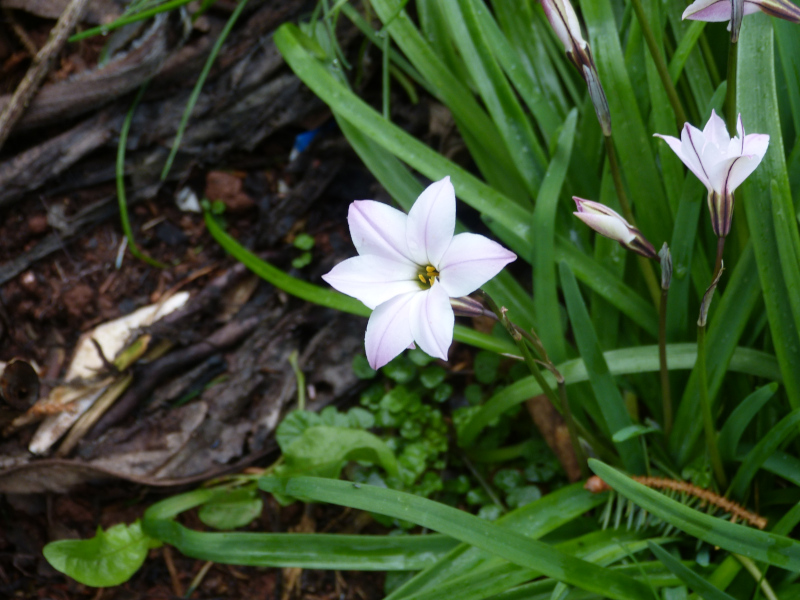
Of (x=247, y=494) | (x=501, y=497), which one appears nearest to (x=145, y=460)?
(x=247, y=494)

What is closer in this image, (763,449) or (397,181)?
(763,449)

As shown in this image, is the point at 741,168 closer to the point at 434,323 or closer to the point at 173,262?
the point at 434,323

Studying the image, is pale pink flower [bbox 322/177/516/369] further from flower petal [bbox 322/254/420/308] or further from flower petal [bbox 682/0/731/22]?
flower petal [bbox 682/0/731/22]

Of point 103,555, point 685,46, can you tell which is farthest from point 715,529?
point 103,555

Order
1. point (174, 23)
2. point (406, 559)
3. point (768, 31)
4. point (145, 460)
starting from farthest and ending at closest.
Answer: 1. point (174, 23)
2. point (145, 460)
3. point (406, 559)
4. point (768, 31)

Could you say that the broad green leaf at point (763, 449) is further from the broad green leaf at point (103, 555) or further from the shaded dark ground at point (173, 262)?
the broad green leaf at point (103, 555)

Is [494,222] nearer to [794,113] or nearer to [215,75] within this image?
[794,113]

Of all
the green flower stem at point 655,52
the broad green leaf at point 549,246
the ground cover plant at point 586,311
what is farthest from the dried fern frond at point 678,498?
the green flower stem at point 655,52

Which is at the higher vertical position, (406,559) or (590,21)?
(590,21)
